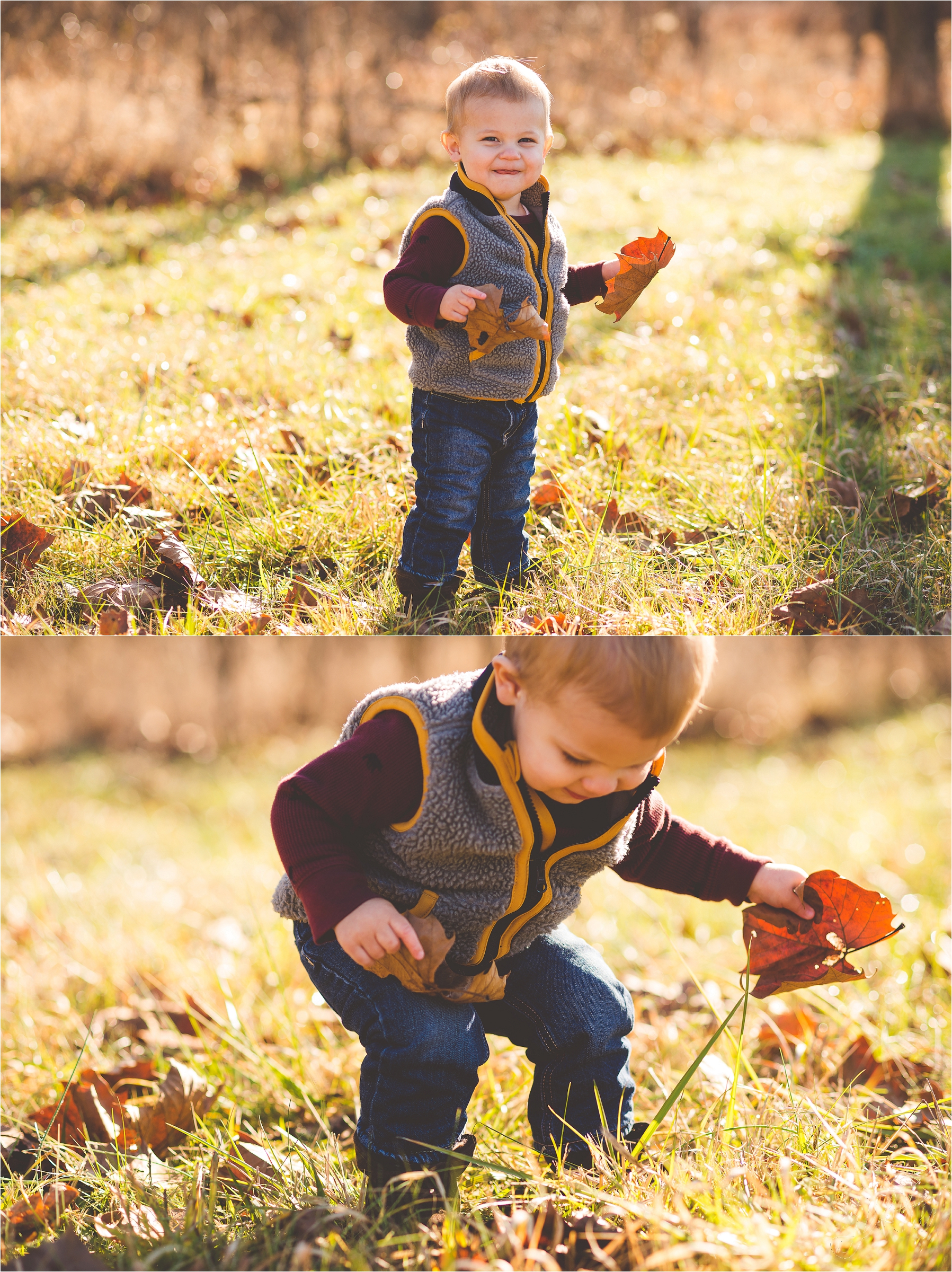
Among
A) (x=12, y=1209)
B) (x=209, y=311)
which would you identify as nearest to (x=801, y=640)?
(x=209, y=311)

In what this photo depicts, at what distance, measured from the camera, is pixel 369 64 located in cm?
552

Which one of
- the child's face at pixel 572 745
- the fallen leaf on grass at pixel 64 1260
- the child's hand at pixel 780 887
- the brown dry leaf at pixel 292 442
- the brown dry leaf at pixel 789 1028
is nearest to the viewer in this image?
the fallen leaf on grass at pixel 64 1260

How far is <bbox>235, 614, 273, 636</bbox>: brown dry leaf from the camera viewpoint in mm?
1987

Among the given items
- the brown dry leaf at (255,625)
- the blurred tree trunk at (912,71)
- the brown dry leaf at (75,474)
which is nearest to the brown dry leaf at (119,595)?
the brown dry leaf at (255,625)

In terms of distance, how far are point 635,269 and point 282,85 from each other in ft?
15.5

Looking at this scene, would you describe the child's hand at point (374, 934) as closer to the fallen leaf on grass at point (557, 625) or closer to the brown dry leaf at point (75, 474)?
the fallen leaf on grass at point (557, 625)

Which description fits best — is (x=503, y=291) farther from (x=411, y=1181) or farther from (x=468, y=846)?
(x=411, y=1181)

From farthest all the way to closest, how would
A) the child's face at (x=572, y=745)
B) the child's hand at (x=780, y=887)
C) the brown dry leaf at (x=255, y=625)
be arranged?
1. the brown dry leaf at (x=255, y=625)
2. the child's hand at (x=780, y=887)
3. the child's face at (x=572, y=745)

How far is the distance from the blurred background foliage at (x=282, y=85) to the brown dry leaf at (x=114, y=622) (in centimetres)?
401

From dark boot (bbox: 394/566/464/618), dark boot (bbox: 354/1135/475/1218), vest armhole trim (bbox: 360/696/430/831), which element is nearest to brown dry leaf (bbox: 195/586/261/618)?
dark boot (bbox: 394/566/464/618)

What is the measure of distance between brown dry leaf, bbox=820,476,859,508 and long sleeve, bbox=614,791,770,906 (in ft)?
3.32

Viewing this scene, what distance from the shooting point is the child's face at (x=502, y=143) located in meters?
1.83

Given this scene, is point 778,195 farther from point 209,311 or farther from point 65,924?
point 65,924

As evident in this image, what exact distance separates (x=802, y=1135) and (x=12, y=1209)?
1423mm
